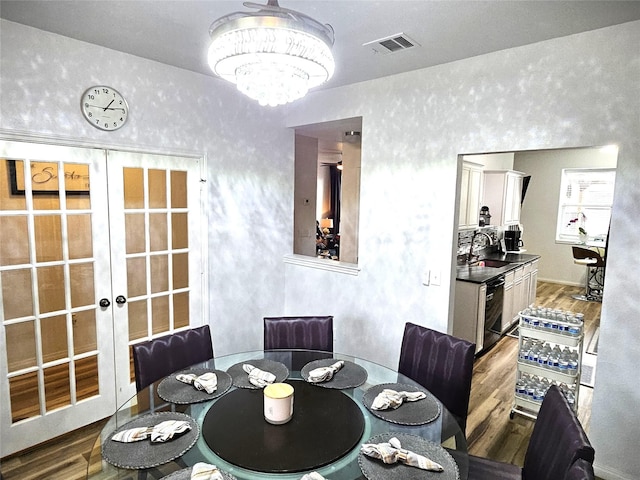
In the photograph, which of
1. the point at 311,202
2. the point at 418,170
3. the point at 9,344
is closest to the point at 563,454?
the point at 418,170

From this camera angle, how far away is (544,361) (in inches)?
121

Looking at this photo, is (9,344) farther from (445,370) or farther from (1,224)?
(445,370)

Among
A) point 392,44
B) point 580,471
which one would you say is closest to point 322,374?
point 580,471

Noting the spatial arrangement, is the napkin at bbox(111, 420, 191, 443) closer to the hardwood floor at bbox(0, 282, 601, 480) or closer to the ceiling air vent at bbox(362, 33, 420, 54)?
the hardwood floor at bbox(0, 282, 601, 480)

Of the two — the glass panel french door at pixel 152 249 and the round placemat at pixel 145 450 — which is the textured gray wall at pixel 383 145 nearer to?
the glass panel french door at pixel 152 249

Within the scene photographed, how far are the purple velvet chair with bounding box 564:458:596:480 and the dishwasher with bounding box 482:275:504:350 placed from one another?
3041 mm

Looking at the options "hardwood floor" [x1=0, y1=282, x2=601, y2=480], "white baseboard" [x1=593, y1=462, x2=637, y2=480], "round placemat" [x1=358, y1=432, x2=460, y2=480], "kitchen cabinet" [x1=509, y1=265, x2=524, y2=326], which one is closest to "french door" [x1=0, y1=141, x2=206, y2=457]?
"hardwood floor" [x1=0, y1=282, x2=601, y2=480]

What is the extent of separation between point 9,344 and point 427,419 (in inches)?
104

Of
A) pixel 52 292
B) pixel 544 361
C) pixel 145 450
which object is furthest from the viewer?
pixel 544 361

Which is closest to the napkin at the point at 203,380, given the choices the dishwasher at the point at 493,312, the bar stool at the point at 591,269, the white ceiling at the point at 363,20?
the white ceiling at the point at 363,20

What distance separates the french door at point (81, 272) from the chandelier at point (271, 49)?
5.75 feet

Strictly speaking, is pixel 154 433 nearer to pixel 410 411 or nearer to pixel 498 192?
pixel 410 411

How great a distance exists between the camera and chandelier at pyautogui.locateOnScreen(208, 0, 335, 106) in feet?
4.41

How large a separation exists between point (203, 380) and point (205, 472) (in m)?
0.70
